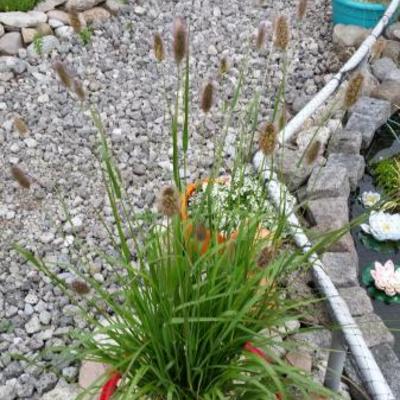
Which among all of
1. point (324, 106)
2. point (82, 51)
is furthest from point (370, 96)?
point (82, 51)

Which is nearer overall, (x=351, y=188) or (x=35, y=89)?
(x=351, y=188)

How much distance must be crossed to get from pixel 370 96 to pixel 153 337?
2523 mm

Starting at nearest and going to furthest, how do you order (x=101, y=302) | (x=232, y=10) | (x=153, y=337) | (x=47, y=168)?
(x=153, y=337), (x=101, y=302), (x=47, y=168), (x=232, y=10)

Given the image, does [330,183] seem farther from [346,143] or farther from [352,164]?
[346,143]

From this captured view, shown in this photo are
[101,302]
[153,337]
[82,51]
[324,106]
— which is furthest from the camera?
[82,51]

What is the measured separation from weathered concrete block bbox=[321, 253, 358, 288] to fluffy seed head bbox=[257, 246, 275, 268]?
0.87m

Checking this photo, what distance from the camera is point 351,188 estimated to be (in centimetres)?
326

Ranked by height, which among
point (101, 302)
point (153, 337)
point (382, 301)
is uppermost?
point (153, 337)

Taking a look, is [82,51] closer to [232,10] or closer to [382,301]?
[232,10]

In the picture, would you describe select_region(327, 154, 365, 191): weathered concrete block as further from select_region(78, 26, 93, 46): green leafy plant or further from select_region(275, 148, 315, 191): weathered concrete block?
select_region(78, 26, 93, 46): green leafy plant

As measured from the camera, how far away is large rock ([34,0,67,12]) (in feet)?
13.9

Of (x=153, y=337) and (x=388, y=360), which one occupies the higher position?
(x=153, y=337)

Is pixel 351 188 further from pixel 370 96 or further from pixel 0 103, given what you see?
pixel 0 103

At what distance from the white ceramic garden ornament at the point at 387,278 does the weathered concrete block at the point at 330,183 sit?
39 cm
